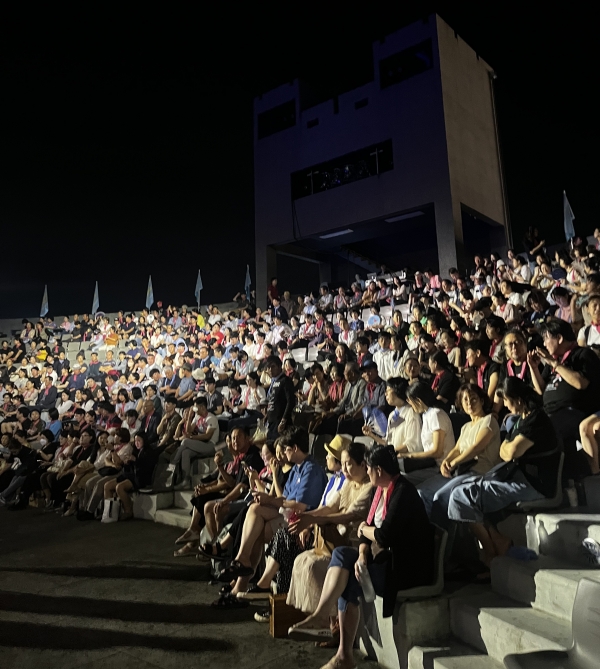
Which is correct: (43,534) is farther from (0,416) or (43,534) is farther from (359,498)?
(0,416)

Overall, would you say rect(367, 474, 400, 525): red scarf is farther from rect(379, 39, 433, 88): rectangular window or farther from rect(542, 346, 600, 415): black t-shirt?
rect(379, 39, 433, 88): rectangular window

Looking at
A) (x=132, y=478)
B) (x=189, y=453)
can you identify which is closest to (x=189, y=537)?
(x=189, y=453)

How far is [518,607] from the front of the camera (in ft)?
8.82

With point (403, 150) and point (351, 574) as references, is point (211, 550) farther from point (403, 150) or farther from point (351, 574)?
point (403, 150)

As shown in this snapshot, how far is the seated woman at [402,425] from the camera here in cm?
450

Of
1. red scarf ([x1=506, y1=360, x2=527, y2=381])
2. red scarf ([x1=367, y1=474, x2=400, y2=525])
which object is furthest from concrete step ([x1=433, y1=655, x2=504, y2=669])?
red scarf ([x1=506, y1=360, x2=527, y2=381])

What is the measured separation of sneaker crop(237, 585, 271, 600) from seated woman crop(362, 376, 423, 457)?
1.56 metres

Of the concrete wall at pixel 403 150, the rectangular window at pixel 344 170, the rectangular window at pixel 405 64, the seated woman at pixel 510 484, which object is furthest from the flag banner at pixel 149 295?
the seated woman at pixel 510 484

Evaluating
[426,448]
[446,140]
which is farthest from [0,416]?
[446,140]

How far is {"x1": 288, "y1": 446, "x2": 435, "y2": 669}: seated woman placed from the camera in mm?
2840

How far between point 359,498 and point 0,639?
2.62 metres

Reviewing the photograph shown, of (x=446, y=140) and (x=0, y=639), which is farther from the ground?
(x=446, y=140)

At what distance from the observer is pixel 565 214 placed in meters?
14.8

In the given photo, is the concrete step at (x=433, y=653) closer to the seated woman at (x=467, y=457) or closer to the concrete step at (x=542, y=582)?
the concrete step at (x=542, y=582)
